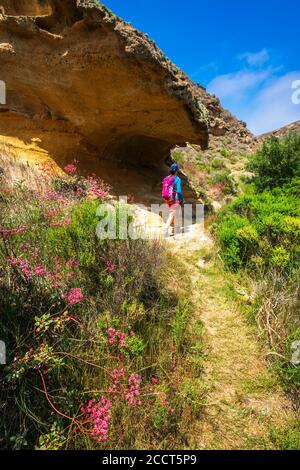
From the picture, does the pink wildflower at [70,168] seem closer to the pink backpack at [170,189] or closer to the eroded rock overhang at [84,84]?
the eroded rock overhang at [84,84]

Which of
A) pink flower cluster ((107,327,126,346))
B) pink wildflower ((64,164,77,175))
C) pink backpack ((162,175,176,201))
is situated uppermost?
pink wildflower ((64,164,77,175))

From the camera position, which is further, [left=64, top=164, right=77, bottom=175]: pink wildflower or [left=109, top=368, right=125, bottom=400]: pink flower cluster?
[left=64, top=164, right=77, bottom=175]: pink wildflower

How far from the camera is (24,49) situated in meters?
6.97

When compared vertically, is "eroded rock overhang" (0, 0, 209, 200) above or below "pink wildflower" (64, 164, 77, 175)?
above

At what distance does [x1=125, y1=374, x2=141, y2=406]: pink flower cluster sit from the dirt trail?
67 cm

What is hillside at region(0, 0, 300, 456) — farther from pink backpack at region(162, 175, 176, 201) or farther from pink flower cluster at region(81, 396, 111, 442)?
pink backpack at region(162, 175, 176, 201)

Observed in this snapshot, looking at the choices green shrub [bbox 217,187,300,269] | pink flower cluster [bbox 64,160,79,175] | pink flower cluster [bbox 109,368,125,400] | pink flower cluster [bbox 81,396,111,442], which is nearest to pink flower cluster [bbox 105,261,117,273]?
pink flower cluster [bbox 109,368,125,400]

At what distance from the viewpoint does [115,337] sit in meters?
3.05

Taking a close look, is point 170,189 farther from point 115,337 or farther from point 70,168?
point 115,337

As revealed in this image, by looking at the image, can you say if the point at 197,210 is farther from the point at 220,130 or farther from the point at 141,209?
the point at 220,130

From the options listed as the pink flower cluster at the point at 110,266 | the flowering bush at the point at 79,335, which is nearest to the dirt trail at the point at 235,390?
the flowering bush at the point at 79,335

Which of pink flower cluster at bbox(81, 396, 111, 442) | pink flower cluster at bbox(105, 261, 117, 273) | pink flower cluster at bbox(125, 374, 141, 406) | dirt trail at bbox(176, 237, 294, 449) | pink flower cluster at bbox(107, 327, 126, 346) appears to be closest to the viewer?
pink flower cluster at bbox(81, 396, 111, 442)

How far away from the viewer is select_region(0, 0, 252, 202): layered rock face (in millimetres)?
6457

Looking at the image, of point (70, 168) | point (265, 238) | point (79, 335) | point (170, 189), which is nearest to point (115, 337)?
point (79, 335)
